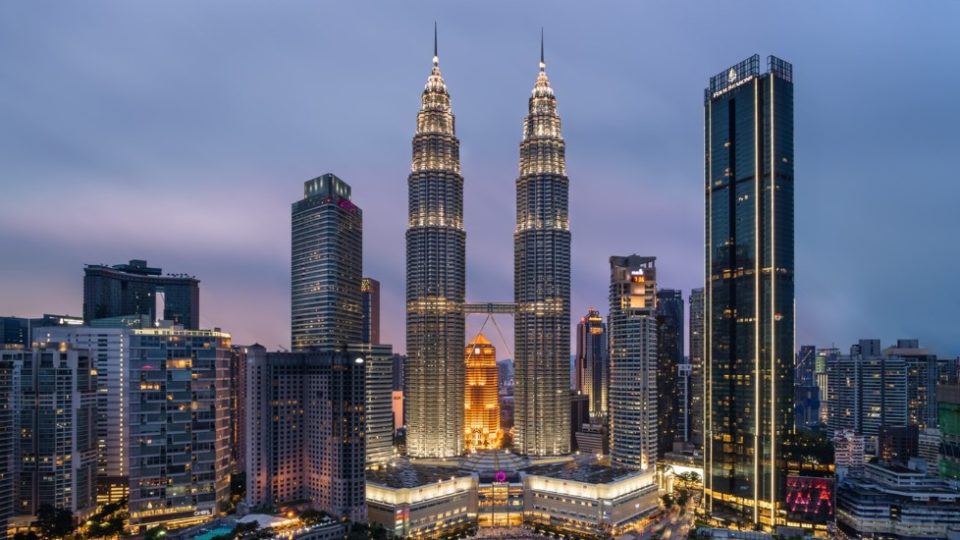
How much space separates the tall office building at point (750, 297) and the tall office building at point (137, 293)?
134 metres

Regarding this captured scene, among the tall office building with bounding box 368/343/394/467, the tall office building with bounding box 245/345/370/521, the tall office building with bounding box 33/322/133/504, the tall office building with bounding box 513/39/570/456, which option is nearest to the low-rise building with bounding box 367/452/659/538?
the tall office building with bounding box 245/345/370/521

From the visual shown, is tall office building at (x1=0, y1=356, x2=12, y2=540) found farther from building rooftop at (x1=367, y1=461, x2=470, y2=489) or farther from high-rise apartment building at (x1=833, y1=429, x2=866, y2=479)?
high-rise apartment building at (x1=833, y1=429, x2=866, y2=479)

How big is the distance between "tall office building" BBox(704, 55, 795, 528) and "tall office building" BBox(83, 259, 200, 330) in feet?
438

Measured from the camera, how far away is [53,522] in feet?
306

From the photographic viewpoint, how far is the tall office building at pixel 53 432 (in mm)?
99438

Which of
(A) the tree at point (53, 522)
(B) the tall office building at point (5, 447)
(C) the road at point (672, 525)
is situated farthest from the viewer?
(C) the road at point (672, 525)

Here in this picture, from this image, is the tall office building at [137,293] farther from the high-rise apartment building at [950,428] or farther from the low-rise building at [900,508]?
the high-rise apartment building at [950,428]

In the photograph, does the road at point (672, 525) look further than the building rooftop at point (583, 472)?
No

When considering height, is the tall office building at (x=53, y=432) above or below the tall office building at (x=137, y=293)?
below

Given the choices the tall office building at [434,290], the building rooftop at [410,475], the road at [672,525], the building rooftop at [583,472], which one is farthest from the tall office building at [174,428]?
the road at [672,525]

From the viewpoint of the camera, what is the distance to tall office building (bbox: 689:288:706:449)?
17325 cm

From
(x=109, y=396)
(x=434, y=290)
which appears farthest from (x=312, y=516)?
(x=434, y=290)

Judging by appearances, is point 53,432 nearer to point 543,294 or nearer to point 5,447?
point 5,447

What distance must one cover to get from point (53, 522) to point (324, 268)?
2873 inches
